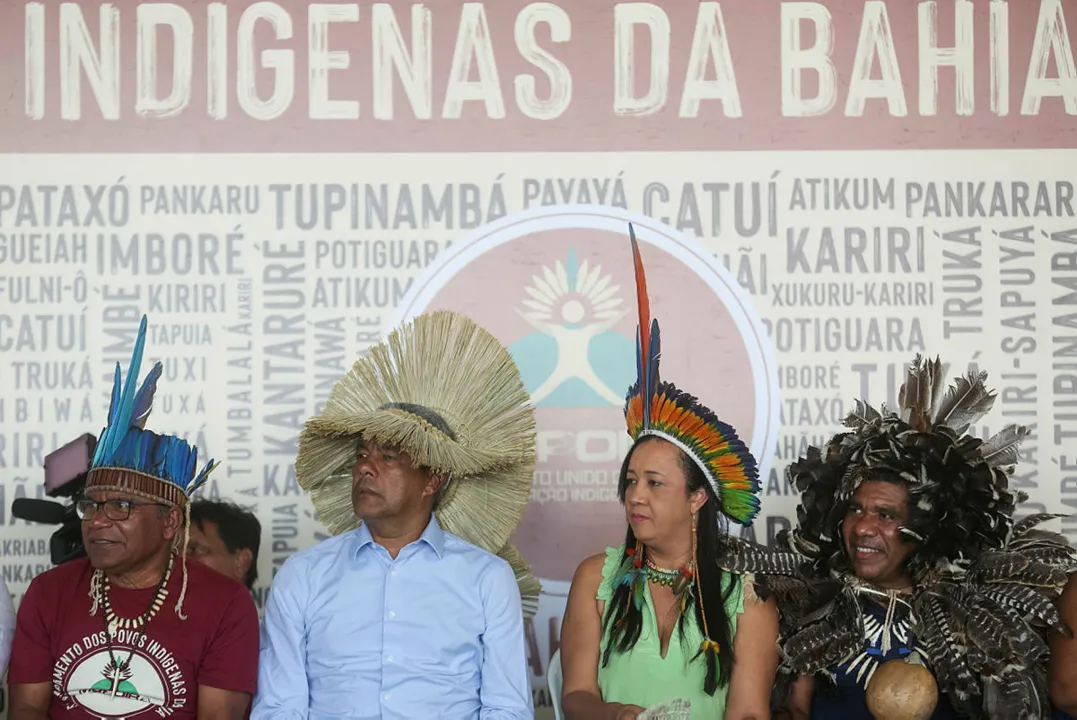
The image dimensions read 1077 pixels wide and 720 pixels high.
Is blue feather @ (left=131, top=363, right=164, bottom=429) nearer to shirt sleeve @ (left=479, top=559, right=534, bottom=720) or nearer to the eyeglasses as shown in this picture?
the eyeglasses

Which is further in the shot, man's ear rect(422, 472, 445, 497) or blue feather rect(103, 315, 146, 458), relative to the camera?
man's ear rect(422, 472, 445, 497)

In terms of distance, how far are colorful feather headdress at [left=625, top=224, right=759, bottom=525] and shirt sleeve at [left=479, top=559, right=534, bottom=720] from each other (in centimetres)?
61

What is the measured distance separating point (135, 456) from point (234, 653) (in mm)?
598

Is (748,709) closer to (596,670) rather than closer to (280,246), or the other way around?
(596,670)

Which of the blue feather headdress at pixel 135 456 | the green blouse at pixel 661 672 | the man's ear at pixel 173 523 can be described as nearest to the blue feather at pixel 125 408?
the blue feather headdress at pixel 135 456

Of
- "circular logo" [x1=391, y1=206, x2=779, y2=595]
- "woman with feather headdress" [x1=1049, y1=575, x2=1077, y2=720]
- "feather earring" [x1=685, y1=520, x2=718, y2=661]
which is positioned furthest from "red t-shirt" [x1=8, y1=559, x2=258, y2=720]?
"woman with feather headdress" [x1=1049, y1=575, x2=1077, y2=720]

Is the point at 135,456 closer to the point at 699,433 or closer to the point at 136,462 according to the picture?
the point at 136,462

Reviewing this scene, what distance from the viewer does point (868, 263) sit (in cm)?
453

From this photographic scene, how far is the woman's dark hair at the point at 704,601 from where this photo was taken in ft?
11.2

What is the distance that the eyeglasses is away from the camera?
3.44m

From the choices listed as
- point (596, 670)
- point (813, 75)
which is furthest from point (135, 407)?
point (813, 75)

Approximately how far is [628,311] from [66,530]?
2.00 metres

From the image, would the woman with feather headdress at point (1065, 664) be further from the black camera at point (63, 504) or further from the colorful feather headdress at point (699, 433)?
the black camera at point (63, 504)

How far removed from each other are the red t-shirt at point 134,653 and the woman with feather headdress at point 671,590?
35.9 inches
